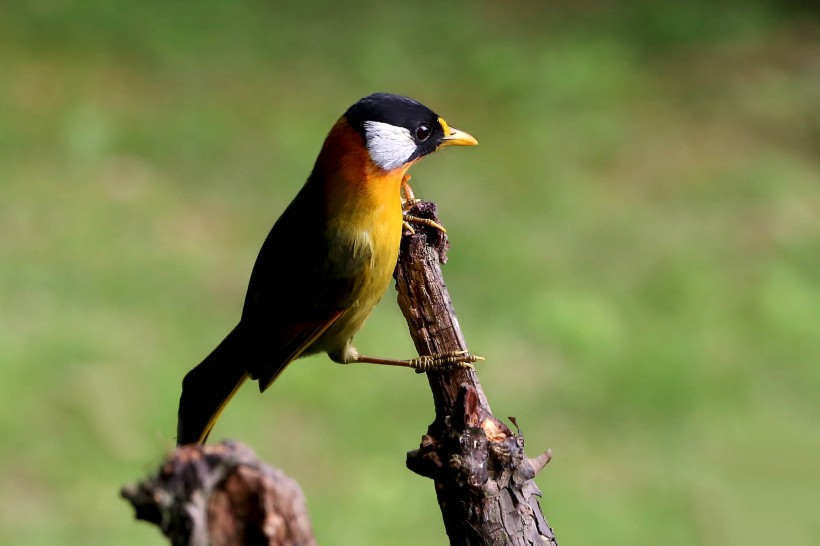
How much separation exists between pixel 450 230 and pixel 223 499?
7.22 metres

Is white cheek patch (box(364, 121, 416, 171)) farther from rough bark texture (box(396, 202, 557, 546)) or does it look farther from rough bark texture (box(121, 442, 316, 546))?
rough bark texture (box(121, 442, 316, 546))

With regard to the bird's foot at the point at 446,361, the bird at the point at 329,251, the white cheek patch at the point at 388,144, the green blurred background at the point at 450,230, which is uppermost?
the green blurred background at the point at 450,230

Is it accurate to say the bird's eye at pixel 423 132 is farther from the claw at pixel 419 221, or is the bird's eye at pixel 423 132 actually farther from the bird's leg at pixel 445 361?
the bird's leg at pixel 445 361

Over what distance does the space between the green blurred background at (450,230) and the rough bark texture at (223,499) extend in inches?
188

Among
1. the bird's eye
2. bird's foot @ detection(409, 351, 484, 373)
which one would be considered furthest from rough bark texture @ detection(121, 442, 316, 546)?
the bird's eye

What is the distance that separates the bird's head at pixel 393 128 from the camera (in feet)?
11.4

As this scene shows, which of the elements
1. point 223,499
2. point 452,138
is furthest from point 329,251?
point 223,499

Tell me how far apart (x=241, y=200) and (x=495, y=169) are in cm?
208

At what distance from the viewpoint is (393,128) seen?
3.49 m

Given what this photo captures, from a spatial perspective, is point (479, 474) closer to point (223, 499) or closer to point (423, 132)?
point (223, 499)

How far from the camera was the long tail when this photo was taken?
135 inches

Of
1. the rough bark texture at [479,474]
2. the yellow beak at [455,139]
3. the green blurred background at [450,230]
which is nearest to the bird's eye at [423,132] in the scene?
the yellow beak at [455,139]

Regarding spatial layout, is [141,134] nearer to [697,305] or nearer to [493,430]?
[697,305]

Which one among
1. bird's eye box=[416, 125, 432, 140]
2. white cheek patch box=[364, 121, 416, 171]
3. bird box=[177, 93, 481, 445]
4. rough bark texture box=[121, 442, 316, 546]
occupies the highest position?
→ bird's eye box=[416, 125, 432, 140]
